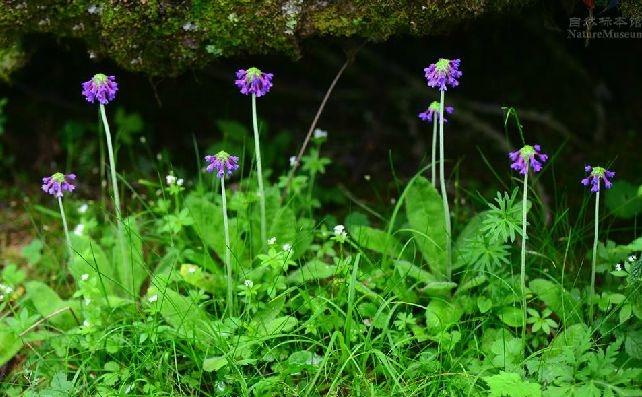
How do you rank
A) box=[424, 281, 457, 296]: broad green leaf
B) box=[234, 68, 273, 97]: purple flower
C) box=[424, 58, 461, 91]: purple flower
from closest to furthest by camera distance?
box=[424, 58, 461, 91]: purple flower
box=[234, 68, 273, 97]: purple flower
box=[424, 281, 457, 296]: broad green leaf

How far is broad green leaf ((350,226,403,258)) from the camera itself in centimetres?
324

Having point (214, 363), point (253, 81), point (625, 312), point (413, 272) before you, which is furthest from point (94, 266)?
point (625, 312)

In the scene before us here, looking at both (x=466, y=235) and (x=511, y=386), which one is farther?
(x=466, y=235)

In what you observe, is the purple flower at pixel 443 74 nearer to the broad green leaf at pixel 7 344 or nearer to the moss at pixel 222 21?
the moss at pixel 222 21

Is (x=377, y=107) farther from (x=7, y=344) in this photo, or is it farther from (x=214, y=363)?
(x=7, y=344)

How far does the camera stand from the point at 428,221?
10.6 ft

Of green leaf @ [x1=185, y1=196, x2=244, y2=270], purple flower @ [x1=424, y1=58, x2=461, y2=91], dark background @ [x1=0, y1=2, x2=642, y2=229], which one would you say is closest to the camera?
purple flower @ [x1=424, y1=58, x2=461, y2=91]

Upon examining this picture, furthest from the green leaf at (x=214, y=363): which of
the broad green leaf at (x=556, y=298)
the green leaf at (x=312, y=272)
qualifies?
the broad green leaf at (x=556, y=298)

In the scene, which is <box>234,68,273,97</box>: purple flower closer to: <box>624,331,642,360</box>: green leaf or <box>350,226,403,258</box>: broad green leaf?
<box>350,226,403,258</box>: broad green leaf

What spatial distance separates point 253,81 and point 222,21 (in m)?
0.45

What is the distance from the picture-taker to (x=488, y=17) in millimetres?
3514

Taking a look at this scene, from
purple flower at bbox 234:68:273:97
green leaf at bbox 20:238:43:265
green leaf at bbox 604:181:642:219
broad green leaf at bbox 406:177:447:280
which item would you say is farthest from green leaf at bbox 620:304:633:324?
green leaf at bbox 20:238:43:265

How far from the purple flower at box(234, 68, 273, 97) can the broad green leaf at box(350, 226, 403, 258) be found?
752 mm

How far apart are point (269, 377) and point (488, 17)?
192 centimetres
